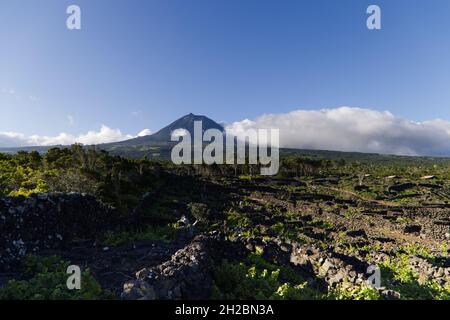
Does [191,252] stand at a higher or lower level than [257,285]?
higher

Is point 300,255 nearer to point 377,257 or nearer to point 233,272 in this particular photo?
point 233,272

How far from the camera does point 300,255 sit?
1666 centimetres

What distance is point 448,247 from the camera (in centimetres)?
2709

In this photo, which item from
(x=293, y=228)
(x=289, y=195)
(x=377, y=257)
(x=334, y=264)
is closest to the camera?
(x=334, y=264)

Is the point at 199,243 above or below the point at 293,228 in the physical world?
above

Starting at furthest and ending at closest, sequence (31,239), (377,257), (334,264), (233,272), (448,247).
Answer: (448,247), (377,257), (31,239), (334,264), (233,272)

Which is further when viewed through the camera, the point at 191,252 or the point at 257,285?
the point at 191,252

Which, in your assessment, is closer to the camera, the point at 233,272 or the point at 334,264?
the point at 233,272
